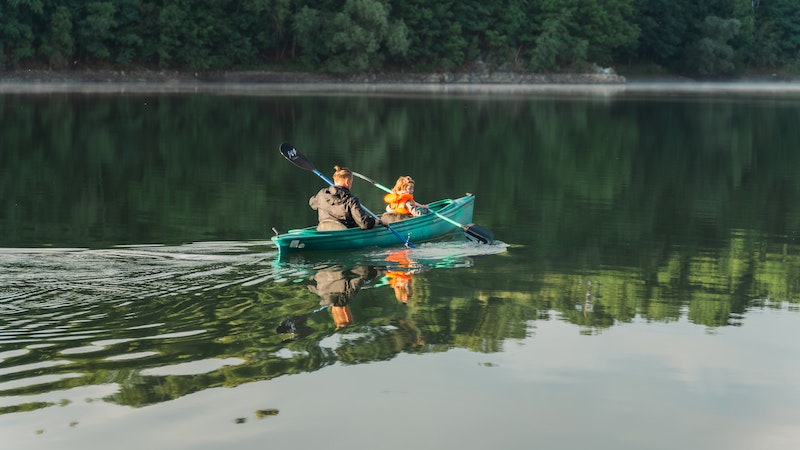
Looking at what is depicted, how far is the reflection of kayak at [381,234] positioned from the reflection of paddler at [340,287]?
703 mm

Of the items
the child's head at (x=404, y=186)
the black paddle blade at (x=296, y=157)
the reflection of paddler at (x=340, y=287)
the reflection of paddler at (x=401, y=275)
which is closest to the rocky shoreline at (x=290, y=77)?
the black paddle blade at (x=296, y=157)

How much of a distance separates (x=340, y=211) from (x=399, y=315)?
4379 millimetres

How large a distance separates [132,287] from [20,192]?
11758 mm

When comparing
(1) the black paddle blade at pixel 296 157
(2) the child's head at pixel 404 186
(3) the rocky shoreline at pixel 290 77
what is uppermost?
(3) the rocky shoreline at pixel 290 77

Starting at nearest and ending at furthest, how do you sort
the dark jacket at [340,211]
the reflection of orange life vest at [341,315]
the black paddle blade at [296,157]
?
the reflection of orange life vest at [341,315] < the dark jacket at [340,211] < the black paddle blade at [296,157]

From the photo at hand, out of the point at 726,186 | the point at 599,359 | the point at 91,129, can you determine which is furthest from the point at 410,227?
the point at 91,129

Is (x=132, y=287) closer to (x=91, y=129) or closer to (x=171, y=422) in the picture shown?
(x=171, y=422)

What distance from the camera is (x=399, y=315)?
13.4m

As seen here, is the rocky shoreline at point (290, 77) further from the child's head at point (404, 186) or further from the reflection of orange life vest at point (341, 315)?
the reflection of orange life vest at point (341, 315)

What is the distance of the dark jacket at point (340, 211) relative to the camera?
17.5 metres

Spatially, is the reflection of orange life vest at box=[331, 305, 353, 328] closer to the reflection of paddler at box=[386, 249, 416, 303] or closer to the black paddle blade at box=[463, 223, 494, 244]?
the reflection of paddler at box=[386, 249, 416, 303]

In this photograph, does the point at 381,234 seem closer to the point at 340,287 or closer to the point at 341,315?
the point at 340,287

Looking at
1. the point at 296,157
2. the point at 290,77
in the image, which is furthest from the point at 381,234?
the point at 290,77

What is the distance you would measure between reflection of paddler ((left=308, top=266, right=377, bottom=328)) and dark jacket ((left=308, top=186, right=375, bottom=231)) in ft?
3.46
